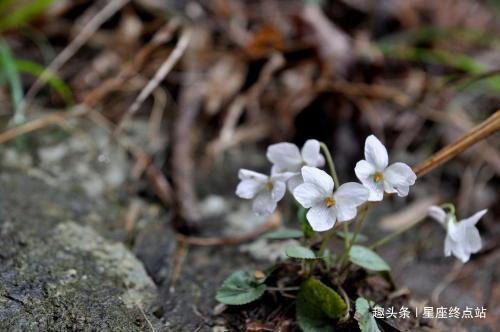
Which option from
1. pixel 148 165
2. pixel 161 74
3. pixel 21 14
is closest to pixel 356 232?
pixel 148 165

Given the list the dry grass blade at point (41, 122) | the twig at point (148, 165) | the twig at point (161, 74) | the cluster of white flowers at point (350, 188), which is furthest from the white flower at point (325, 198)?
the dry grass blade at point (41, 122)

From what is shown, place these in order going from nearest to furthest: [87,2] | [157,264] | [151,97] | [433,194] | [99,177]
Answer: [157,264], [99,177], [433,194], [151,97], [87,2]

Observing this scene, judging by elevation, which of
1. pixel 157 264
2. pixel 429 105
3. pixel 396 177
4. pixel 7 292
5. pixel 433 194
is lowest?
pixel 433 194

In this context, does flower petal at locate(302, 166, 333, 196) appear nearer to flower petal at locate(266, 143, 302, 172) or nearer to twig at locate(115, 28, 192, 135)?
flower petal at locate(266, 143, 302, 172)

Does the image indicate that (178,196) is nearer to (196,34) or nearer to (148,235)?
(148,235)

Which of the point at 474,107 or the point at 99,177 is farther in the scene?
the point at 474,107

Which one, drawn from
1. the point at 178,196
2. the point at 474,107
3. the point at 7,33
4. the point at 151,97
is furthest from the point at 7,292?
the point at 474,107

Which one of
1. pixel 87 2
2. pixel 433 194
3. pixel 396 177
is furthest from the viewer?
pixel 87 2

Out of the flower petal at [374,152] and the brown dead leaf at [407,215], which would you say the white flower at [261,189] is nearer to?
the flower petal at [374,152]

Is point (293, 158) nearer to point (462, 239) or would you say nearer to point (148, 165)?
point (462, 239)
